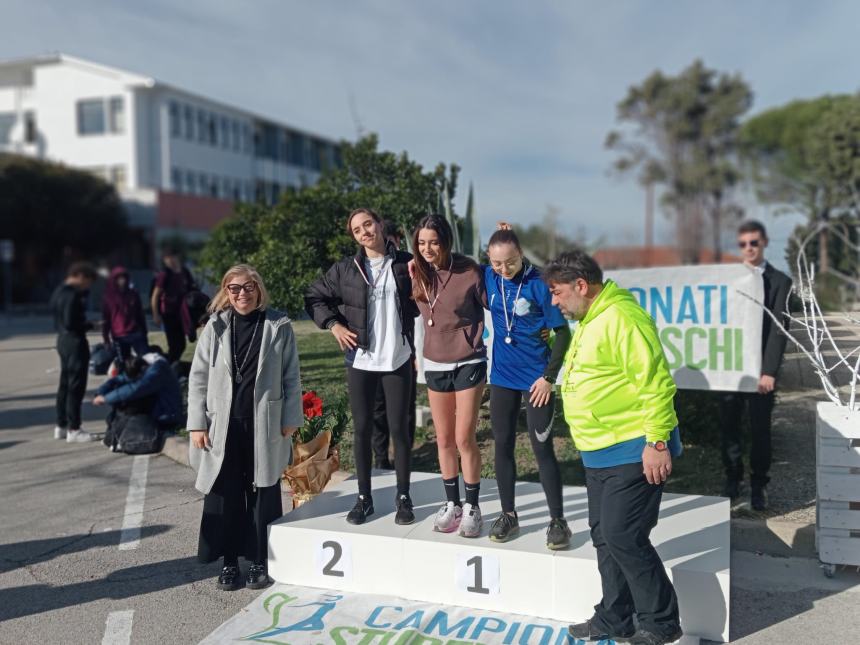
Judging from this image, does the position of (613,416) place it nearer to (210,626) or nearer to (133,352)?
(210,626)

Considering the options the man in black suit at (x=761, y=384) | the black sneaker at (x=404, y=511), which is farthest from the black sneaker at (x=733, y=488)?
the black sneaker at (x=404, y=511)

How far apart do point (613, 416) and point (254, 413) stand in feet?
6.53

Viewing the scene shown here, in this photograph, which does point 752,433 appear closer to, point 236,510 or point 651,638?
point 651,638

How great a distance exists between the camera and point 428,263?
4445mm

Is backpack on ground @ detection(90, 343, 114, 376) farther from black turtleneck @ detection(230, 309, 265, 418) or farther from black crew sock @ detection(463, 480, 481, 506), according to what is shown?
black crew sock @ detection(463, 480, 481, 506)

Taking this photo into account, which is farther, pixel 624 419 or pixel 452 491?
pixel 452 491

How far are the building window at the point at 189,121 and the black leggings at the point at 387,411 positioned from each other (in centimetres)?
4507

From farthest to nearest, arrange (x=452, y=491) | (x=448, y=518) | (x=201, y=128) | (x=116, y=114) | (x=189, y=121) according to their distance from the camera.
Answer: (x=201, y=128) < (x=189, y=121) < (x=116, y=114) < (x=452, y=491) < (x=448, y=518)

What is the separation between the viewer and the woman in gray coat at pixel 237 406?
436cm

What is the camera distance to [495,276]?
4.35m

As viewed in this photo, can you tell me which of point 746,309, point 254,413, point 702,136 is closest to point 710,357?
point 746,309

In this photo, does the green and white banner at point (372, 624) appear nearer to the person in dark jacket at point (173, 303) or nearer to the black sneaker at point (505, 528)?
the black sneaker at point (505, 528)

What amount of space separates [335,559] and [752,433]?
295 centimetres

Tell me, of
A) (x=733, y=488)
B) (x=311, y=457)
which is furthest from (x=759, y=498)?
(x=311, y=457)
